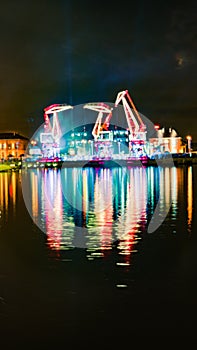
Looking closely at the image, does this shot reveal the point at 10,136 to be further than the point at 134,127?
Yes

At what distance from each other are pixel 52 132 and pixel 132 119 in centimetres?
1705

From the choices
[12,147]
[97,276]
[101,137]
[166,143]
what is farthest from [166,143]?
[97,276]

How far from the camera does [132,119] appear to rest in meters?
83.7

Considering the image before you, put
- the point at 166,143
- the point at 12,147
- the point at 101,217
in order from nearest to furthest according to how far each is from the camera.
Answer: the point at 101,217, the point at 166,143, the point at 12,147

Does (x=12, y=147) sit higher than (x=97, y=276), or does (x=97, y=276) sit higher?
(x=12, y=147)

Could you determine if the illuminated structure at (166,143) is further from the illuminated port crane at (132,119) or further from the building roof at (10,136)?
the building roof at (10,136)

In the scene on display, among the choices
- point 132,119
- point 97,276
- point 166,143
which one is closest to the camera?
point 97,276

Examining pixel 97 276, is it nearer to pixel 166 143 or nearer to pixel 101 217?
pixel 101 217

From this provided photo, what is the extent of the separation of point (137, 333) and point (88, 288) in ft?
5.53

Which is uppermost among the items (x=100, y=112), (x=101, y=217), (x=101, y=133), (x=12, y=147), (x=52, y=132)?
(x=100, y=112)

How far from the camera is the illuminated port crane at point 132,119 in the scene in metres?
82.6

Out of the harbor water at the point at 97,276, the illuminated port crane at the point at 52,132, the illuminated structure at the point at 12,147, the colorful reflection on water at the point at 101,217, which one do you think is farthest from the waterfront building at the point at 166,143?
the harbor water at the point at 97,276

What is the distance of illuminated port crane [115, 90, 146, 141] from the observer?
271 feet

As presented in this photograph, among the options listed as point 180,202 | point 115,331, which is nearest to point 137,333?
point 115,331
